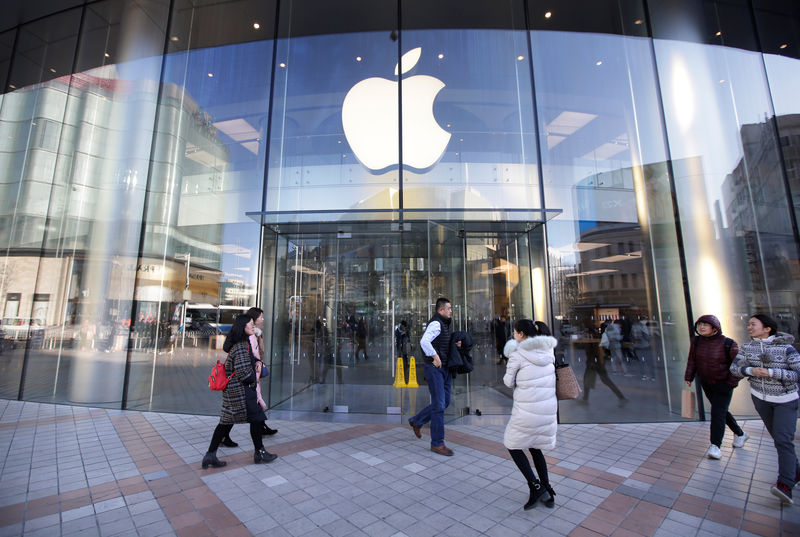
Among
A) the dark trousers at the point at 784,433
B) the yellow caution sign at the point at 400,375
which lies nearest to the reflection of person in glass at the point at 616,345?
the dark trousers at the point at 784,433

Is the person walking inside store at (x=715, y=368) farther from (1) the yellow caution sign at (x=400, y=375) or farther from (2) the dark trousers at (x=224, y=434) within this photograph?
(2) the dark trousers at (x=224, y=434)

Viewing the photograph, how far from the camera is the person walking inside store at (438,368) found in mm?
4516

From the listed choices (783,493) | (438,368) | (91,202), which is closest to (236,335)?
(438,368)

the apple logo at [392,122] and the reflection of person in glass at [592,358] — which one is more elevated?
the apple logo at [392,122]

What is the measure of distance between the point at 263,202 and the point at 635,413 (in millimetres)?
8516

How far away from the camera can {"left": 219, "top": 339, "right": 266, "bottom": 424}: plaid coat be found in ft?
13.1

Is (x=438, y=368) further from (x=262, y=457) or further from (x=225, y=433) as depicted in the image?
(x=225, y=433)

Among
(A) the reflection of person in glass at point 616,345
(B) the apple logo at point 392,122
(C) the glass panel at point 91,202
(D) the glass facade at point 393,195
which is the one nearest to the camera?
(A) the reflection of person in glass at point 616,345

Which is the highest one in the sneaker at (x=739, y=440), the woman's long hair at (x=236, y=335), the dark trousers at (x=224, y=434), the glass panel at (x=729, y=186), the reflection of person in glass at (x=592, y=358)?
the glass panel at (x=729, y=186)

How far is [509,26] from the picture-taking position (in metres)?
7.98

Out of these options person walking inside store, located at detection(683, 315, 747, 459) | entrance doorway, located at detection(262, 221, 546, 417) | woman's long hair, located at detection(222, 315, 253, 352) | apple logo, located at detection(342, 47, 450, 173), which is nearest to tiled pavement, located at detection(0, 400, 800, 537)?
person walking inside store, located at detection(683, 315, 747, 459)

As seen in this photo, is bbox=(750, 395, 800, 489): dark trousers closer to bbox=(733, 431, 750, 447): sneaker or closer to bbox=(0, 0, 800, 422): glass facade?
bbox=(733, 431, 750, 447): sneaker

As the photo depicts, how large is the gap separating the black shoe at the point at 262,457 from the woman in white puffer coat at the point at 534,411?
281 cm

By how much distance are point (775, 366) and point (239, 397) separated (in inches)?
223
